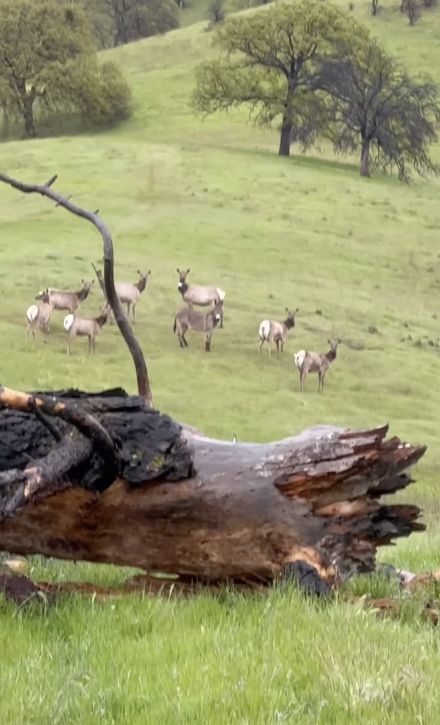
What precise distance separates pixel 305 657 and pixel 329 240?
40.3 metres

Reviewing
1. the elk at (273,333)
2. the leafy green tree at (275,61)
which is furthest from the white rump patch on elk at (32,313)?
the leafy green tree at (275,61)

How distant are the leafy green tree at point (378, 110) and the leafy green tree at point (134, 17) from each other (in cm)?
4929

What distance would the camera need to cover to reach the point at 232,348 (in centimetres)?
2948

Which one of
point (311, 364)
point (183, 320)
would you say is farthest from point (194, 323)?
point (311, 364)

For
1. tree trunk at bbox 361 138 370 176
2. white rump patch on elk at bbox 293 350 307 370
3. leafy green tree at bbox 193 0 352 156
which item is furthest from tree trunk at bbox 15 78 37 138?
white rump patch on elk at bbox 293 350 307 370

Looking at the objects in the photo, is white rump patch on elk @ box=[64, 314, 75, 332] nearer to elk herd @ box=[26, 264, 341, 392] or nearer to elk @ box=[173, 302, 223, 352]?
elk herd @ box=[26, 264, 341, 392]

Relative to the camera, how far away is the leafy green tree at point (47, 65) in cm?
6794

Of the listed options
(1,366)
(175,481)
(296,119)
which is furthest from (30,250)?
(175,481)

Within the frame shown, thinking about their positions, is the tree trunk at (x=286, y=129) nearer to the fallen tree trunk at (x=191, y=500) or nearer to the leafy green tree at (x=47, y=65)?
the leafy green tree at (x=47, y=65)

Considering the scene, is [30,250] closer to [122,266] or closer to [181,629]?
[122,266]

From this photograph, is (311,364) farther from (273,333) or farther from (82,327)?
(82,327)

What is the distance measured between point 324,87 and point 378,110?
431 centimetres

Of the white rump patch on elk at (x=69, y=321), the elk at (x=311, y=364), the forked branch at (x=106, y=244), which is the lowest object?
the elk at (x=311, y=364)

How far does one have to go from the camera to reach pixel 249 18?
63938 mm
